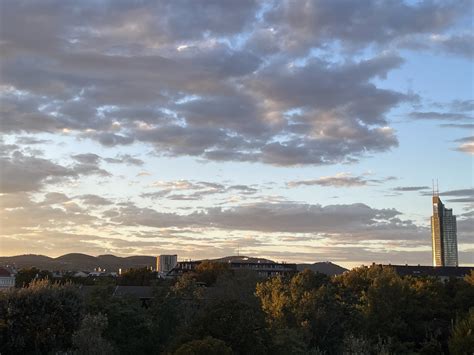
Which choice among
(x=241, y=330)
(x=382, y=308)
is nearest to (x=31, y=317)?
(x=241, y=330)

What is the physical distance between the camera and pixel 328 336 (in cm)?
4981

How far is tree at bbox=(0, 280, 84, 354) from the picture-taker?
129ft

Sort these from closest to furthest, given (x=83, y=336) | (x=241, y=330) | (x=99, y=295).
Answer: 1. (x=241, y=330)
2. (x=83, y=336)
3. (x=99, y=295)

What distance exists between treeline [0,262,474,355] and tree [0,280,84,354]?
6 cm

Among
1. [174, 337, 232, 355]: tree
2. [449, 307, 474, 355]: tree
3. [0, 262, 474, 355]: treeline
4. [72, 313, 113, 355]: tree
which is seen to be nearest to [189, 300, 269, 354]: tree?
[0, 262, 474, 355]: treeline

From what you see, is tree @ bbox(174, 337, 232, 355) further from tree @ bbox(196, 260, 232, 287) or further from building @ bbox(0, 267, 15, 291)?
building @ bbox(0, 267, 15, 291)

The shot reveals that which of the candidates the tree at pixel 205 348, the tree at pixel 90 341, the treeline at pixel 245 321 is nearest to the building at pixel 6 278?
the treeline at pixel 245 321

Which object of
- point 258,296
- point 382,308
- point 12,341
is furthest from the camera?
point 258,296

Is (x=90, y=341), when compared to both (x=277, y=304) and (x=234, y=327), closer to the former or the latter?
(x=234, y=327)

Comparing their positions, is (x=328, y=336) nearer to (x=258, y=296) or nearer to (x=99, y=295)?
(x=258, y=296)

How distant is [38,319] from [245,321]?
20.3m

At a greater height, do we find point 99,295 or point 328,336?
point 99,295

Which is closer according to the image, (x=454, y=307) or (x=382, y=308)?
(x=382, y=308)

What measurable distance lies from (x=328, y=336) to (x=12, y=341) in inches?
947
